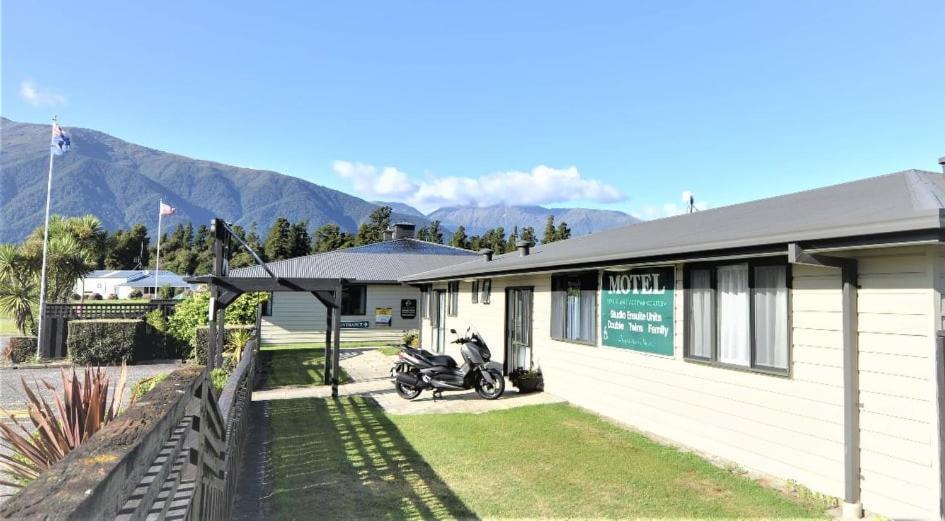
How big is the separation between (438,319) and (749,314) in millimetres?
11570

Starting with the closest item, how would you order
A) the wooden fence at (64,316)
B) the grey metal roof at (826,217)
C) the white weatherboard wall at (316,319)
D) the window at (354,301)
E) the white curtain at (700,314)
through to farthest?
the grey metal roof at (826,217)
the white curtain at (700,314)
the wooden fence at (64,316)
the white weatherboard wall at (316,319)
the window at (354,301)

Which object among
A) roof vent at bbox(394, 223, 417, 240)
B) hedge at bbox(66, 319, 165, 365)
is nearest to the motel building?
hedge at bbox(66, 319, 165, 365)

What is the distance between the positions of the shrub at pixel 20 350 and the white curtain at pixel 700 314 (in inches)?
722

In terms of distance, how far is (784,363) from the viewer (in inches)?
213

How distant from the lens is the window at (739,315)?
551cm

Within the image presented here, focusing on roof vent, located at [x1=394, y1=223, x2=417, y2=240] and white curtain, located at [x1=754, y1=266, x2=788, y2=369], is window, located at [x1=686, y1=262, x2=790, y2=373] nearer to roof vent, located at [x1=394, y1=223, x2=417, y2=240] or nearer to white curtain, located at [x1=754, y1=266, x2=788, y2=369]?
white curtain, located at [x1=754, y1=266, x2=788, y2=369]

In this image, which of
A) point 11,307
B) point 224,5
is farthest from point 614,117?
point 11,307

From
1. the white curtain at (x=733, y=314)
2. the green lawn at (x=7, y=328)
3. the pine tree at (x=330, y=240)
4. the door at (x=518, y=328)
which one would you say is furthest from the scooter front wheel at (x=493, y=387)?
the pine tree at (x=330, y=240)

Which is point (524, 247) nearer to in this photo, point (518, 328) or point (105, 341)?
point (518, 328)

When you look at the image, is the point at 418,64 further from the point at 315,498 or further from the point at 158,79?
the point at 315,498

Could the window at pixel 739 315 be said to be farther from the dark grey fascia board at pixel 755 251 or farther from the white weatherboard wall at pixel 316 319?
the white weatherboard wall at pixel 316 319

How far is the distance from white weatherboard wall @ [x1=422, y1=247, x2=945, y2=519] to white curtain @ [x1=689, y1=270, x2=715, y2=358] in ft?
0.63

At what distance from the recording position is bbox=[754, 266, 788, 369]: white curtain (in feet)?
17.9

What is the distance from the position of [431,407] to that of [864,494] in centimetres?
608
